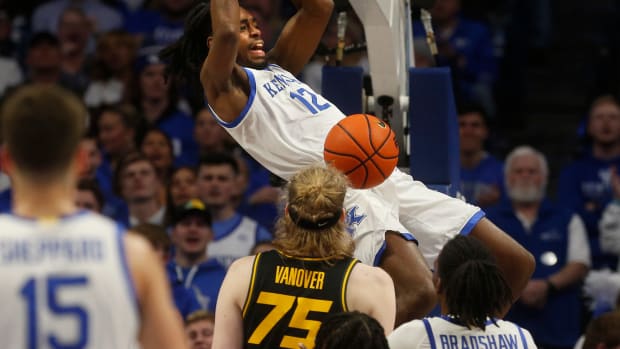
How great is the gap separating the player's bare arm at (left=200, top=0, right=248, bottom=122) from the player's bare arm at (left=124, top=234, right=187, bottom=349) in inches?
88.1

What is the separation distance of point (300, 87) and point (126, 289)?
109 inches

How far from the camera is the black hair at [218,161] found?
8969 millimetres

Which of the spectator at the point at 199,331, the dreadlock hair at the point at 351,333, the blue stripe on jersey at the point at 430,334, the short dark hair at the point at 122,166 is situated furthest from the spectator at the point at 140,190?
the dreadlock hair at the point at 351,333

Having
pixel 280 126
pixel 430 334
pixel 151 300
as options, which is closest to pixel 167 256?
pixel 280 126

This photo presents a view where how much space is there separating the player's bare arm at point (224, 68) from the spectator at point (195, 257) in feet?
7.47

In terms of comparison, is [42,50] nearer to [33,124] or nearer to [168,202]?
[168,202]

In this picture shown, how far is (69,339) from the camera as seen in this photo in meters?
3.31

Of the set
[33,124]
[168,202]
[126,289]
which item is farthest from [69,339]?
[168,202]

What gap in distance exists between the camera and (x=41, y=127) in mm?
3322

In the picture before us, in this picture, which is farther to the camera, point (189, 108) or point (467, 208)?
point (189, 108)

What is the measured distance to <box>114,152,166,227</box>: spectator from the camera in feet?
29.3

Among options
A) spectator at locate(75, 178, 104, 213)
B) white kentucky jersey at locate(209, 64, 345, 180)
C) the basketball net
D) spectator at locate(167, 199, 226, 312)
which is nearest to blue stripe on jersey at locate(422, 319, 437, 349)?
white kentucky jersey at locate(209, 64, 345, 180)

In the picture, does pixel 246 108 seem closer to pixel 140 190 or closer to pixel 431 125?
pixel 431 125

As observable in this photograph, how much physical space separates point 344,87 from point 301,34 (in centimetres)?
63
